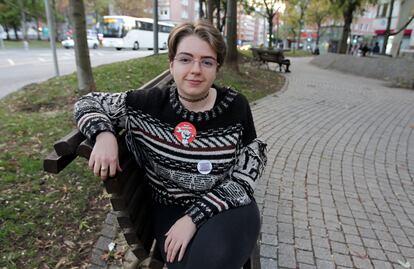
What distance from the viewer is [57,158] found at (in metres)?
1.45

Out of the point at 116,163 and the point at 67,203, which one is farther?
the point at 67,203

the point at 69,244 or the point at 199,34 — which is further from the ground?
the point at 199,34

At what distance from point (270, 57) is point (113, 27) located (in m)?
23.1

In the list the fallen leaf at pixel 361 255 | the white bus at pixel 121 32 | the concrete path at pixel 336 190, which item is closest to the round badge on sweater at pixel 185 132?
the concrete path at pixel 336 190

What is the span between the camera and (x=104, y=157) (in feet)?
4.82

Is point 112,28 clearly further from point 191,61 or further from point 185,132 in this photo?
point 185,132

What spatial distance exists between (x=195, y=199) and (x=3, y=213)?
6.72 feet

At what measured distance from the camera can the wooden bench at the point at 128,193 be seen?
147 cm

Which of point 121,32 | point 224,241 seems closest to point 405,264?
point 224,241

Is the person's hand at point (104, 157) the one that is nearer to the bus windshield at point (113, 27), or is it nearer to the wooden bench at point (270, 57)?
the wooden bench at point (270, 57)

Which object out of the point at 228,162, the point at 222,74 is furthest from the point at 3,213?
the point at 222,74

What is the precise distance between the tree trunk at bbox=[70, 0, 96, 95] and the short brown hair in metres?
4.72

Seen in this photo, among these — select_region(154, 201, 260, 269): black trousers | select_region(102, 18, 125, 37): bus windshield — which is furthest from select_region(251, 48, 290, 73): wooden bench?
select_region(102, 18, 125, 37): bus windshield

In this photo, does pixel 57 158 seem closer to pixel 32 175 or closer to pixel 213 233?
pixel 213 233
